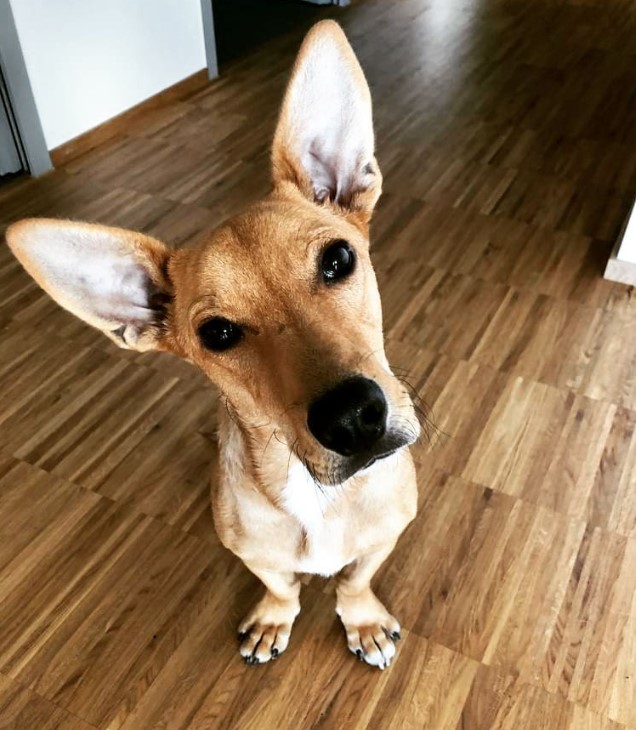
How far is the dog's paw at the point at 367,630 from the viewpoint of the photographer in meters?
2.01

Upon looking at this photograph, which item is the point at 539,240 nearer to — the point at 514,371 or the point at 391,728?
the point at 514,371

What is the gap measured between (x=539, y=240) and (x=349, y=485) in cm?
256

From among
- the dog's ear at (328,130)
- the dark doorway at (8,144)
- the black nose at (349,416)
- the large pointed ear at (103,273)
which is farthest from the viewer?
the dark doorway at (8,144)

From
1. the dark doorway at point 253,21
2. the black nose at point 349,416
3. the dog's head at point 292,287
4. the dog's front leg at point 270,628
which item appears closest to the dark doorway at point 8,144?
the dark doorway at point 253,21

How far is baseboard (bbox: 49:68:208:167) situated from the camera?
180 inches

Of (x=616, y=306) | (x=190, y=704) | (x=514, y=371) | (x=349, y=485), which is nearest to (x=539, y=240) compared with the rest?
(x=616, y=306)

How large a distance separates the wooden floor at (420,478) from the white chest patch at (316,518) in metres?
0.51

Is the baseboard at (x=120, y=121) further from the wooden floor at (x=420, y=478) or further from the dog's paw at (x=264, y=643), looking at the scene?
the dog's paw at (x=264, y=643)

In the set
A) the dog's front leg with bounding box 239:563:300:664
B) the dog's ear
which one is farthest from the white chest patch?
the dog's ear

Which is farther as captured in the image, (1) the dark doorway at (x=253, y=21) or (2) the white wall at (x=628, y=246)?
(1) the dark doorway at (x=253, y=21)

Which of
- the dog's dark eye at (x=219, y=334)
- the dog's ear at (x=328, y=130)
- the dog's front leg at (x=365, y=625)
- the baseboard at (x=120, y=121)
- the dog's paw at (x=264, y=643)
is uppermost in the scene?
the dog's ear at (x=328, y=130)

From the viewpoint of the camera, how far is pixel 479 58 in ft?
19.3

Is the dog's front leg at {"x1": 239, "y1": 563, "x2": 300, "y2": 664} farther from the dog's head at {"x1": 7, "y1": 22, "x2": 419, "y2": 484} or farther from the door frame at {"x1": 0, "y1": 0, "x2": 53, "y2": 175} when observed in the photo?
the door frame at {"x1": 0, "y1": 0, "x2": 53, "y2": 175}

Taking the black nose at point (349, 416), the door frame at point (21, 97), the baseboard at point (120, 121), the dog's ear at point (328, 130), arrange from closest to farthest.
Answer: the black nose at point (349, 416)
the dog's ear at point (328, 130)
the door frame at point (21, 97)
the baseboard at point (120, 121)
